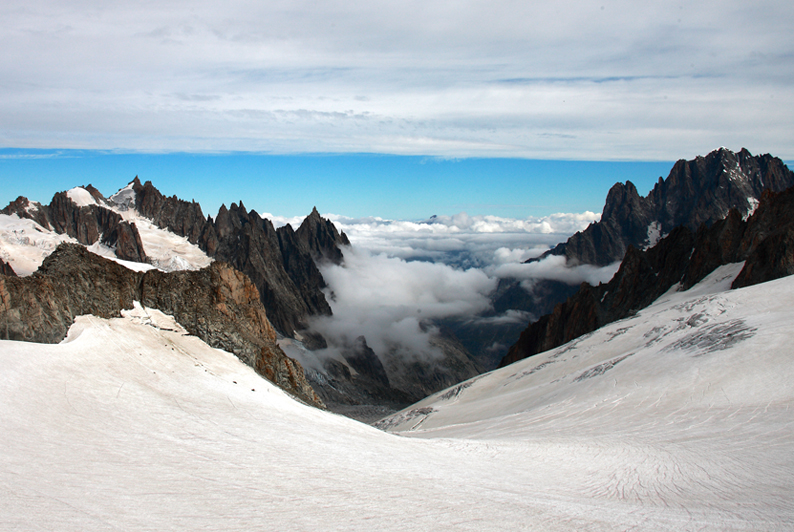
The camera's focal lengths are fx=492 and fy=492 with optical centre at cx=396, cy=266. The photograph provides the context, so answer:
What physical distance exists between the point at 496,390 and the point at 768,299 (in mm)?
30378

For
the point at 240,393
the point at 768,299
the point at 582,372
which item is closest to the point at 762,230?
the point at 768,299

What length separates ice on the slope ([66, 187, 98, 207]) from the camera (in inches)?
7205

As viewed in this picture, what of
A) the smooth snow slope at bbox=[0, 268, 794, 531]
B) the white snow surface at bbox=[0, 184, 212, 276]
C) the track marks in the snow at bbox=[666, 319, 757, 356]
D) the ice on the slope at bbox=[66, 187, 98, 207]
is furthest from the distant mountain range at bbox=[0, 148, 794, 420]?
the track marks in the snow at bbox=[666, 319, 757, 356]

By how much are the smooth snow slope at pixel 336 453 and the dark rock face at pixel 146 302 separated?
62.2 inches

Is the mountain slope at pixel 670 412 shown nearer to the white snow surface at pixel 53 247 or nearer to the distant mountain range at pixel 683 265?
the distant mountain range at pixel 683 265

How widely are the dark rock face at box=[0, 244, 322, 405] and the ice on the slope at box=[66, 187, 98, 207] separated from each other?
171287mm

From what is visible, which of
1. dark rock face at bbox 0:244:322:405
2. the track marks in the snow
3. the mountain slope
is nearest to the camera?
the mountain slope

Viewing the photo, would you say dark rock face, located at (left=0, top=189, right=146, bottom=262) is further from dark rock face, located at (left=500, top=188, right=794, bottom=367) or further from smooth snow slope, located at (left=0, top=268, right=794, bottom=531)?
smooth snow slope, located at (left=0, top=268, right=794, bottom=531)

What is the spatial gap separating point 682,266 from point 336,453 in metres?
99.7

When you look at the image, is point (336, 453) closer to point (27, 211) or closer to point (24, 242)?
point (24, 242)

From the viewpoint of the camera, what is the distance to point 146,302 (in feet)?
112

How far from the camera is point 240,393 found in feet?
85.4

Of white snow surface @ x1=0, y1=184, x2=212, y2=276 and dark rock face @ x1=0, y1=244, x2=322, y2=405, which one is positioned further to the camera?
white snow surface @ x1=0, y1=184, x2=212, y2=276

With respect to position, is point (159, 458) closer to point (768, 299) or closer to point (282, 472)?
point (282, 472)
